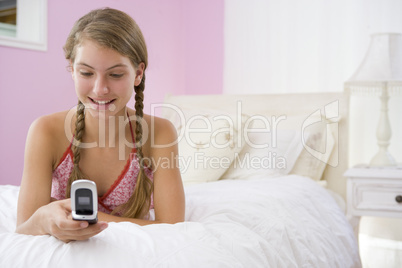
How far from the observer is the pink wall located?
8.45ft

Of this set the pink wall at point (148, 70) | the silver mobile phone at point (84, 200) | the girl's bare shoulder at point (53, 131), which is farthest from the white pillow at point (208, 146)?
the silver mobile phone at point (84, 200)

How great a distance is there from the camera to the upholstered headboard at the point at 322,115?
257cm

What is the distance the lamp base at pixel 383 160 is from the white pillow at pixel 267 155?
0.41 m

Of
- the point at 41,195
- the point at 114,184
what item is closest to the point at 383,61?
the point at 114,184

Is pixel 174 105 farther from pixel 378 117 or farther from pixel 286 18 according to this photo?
pixel 378 117

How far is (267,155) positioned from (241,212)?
108 cm

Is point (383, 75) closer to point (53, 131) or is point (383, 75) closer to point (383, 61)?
point (383, 61)

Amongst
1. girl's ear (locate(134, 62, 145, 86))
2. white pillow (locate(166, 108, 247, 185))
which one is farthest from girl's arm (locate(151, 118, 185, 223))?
white pillow (locate(166, 108, 247, 185))

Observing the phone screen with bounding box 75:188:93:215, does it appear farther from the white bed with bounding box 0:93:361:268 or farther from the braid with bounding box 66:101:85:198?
the braid with bounding box 66:101:85:198

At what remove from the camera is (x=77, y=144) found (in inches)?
50.3

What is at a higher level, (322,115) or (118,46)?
(118,46)

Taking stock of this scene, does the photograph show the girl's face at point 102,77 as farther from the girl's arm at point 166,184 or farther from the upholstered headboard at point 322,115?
the upholstered headboard at point 322,115

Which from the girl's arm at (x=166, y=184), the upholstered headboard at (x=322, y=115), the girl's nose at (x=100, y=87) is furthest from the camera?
the upholstered headboard at (x=322, y=115)

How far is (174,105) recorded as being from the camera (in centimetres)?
297
